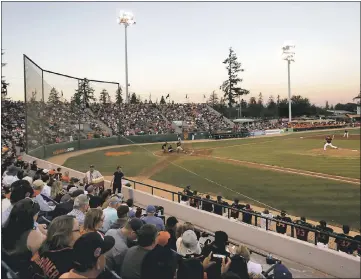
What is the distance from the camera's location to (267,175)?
19.5 metres

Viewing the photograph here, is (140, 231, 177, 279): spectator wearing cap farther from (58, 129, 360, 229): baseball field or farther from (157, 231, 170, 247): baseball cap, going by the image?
(58, 129, 360, 229): baseball field

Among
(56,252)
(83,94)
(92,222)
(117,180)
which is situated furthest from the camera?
(83,94)

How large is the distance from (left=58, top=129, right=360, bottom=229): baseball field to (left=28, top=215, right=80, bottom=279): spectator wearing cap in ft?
31.1

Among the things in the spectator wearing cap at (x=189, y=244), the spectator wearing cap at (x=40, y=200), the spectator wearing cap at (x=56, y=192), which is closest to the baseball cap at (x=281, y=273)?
the spectator wearing cap at (x=189, y=244)

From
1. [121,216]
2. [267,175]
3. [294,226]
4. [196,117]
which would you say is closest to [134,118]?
[196,117]

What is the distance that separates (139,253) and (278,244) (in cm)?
428

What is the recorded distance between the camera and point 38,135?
2642cm

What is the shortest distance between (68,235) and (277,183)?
49.3 feet

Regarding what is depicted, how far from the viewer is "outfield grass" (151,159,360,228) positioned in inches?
477

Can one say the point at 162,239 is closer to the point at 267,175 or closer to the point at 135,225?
the point at 135,225

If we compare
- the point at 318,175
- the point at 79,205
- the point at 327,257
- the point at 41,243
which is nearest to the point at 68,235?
the point at 41,243

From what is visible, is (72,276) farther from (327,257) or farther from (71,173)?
(71,173)

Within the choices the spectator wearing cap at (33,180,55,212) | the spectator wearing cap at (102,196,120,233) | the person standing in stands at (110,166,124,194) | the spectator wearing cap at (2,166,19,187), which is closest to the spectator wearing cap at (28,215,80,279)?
the spectator wearing cap at (102,196,120,233)

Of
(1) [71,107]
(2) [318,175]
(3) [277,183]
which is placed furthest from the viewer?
(1) [71,107]
